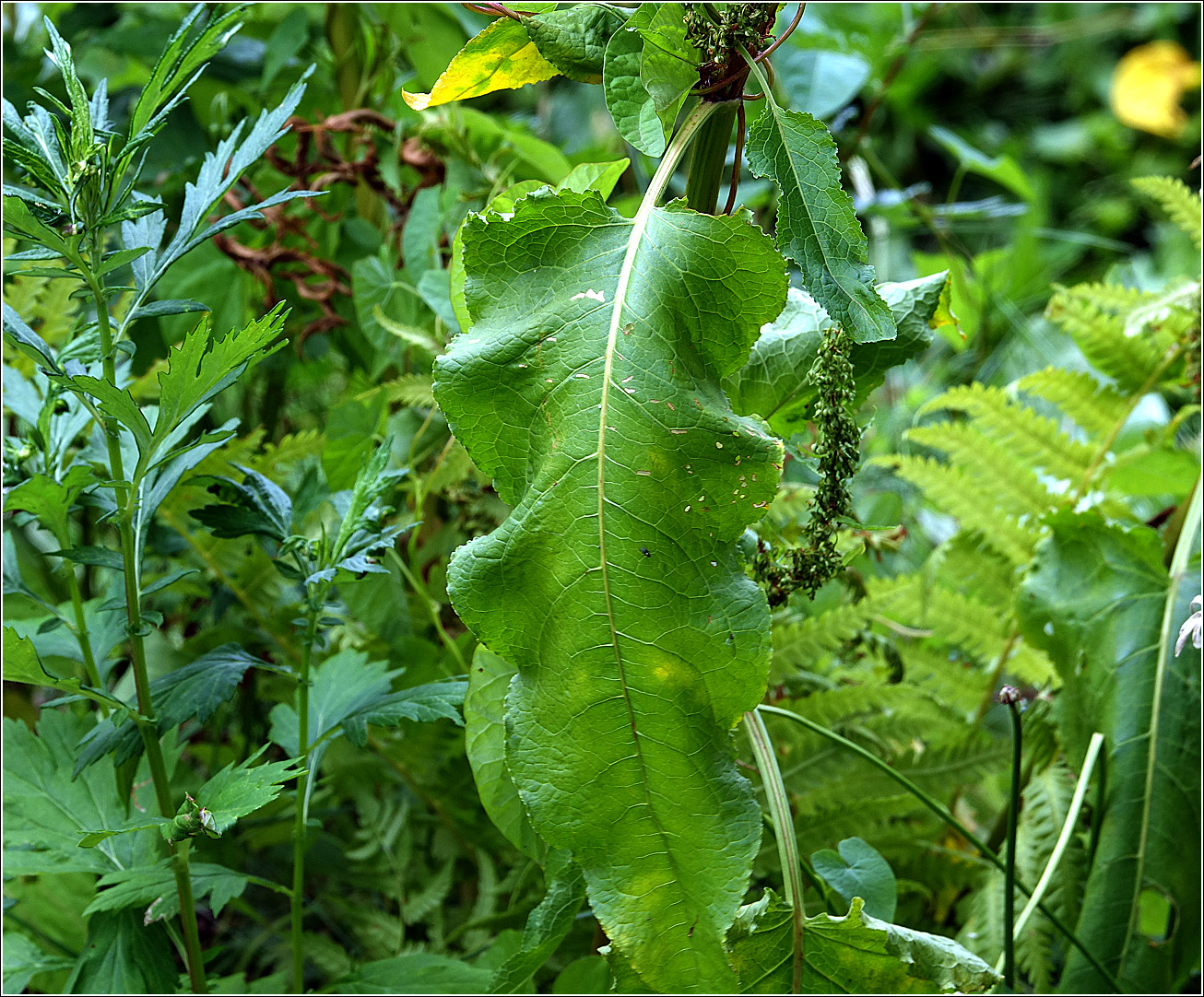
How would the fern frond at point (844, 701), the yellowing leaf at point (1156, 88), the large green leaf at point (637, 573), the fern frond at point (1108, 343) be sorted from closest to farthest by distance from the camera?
the large green leaf at point (637, 573)
the fern frond at point (844, 701)
the fern frond at point (1108, 343)
the yellowing leaf at point (1156, 88)

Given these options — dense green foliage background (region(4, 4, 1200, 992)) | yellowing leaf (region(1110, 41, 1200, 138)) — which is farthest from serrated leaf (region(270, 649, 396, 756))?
yellowing leaf (region(1110, 41, 1200, 138))

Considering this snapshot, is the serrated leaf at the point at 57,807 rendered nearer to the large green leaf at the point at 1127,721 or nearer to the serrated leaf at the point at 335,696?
the serrated leaf at the point at 335,696

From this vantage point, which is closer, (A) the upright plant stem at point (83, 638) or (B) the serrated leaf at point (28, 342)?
(B) the serrated leaf at point (28, 342)

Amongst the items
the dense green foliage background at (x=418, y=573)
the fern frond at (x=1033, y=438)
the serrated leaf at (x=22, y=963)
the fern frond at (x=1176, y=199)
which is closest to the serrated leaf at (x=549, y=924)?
the dense green foliage background at (x=418, y=573)

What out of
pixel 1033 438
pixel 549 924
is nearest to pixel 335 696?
pixel 549 924

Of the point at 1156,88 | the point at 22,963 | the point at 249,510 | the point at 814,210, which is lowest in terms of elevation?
the point at 22,963

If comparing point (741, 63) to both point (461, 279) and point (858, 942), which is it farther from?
point (858, 942)

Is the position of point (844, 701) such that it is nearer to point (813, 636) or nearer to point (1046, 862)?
point (813, 636)
